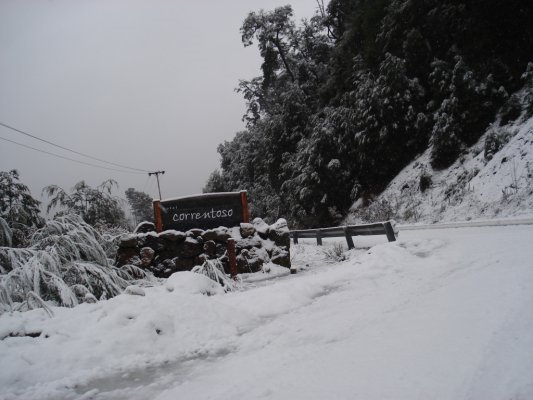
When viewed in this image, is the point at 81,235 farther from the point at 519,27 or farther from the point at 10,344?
the point at 519,27

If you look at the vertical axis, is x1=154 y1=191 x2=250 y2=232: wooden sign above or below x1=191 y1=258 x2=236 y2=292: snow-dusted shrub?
above

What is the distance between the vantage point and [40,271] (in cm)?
475

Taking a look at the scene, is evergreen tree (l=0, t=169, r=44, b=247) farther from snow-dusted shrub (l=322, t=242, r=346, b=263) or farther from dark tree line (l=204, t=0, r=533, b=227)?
dark tree line (l=204, t=0, r=533, b=227)

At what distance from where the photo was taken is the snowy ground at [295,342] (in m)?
2.41

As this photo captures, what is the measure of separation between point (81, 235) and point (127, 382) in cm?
381

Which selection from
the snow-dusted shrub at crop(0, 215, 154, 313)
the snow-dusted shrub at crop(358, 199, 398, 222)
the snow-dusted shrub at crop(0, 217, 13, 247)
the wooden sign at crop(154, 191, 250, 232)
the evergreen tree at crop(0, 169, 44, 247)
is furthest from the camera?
the snow-dusted shrub at crop(358, 199, 398, 222)

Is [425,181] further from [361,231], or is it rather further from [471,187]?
[361,231]

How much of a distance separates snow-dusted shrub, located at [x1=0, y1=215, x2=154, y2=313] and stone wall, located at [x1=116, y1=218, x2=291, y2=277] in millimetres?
1160

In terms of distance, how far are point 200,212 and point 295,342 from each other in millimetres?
6063

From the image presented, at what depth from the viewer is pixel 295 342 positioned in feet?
11.0

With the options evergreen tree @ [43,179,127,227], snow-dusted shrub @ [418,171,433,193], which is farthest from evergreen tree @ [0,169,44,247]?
snow-dusted shrub @ [418,171,433,193]

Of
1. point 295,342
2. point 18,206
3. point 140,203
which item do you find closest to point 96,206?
point 18,206

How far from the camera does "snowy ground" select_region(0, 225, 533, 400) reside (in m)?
2.41

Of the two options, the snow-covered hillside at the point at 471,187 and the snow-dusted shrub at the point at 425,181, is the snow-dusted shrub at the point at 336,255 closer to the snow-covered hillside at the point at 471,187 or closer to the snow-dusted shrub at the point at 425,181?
the snow-covered hillside at the point at 471,187
